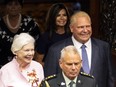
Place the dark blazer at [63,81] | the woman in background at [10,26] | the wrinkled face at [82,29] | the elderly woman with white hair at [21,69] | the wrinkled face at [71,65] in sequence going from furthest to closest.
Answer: the woman in background at [10,26]
the wrinkled face at [82,29]
the elderly woman with white hair at [21,69]
the dark blazer at [63,81]
the wrinkled face at [71,65]

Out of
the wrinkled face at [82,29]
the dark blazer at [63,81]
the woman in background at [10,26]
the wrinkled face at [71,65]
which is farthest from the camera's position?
the woman in background at [10,26]

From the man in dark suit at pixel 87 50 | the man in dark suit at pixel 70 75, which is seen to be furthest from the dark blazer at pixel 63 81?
the man in dark suit at pixel 87 50

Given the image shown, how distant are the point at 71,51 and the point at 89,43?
778 millimetres

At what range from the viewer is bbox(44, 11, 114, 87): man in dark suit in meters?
4.34

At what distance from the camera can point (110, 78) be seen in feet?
15.3

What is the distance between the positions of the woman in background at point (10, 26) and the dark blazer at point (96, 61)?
948 mm

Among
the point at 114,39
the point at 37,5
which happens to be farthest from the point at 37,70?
the point at 37,5

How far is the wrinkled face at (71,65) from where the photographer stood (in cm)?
369

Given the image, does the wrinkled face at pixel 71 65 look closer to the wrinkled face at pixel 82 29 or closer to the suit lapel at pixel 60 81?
A: the suit lapel at pixel 60 81

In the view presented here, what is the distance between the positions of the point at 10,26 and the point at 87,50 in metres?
1.30

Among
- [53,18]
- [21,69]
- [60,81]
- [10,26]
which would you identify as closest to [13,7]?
[10,26]

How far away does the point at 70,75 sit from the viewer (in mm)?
3711

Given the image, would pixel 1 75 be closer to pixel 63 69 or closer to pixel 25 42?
pixel 25 42

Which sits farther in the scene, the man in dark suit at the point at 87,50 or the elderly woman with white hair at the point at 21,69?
the man in dark suit at the point at 87,50
